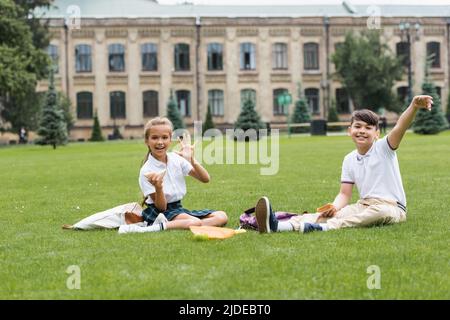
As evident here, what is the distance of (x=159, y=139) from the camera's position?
7.87 meters

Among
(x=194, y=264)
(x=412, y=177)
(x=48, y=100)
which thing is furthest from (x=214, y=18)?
(x=194, y=264)

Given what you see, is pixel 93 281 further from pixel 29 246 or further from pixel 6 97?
pixel 6 97

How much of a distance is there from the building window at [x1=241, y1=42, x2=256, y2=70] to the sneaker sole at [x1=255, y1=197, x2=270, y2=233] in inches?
1851

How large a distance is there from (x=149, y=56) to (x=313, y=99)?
1197 cm

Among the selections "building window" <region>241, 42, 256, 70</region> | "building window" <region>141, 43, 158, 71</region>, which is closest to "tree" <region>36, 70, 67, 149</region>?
"building window" <region>141, 43, 158, 71</region>

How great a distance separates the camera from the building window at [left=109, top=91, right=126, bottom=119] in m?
52.9

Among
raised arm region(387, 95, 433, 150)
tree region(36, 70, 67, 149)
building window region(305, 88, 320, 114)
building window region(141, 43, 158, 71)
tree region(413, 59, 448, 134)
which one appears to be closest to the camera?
raised arm region(387, 95, 433, 150)

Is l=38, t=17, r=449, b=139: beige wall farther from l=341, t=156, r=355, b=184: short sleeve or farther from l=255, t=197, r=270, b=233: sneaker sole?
l=255, t=197, r=270, b=233: sneaker sole

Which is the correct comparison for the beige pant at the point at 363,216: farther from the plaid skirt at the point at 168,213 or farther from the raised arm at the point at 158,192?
the raised arm at the point at 158,192

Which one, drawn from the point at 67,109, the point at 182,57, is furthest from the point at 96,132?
the point at 182,57

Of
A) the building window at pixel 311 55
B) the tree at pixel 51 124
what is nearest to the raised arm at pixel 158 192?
the tree at pixel 51 124

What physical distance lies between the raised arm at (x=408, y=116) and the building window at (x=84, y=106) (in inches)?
1831

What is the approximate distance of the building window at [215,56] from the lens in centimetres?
5341

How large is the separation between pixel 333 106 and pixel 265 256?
4752 cm
